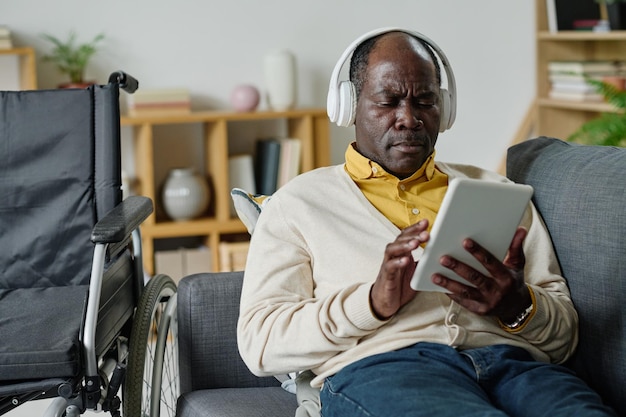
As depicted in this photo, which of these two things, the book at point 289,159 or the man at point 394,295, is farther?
the book at point 289,159

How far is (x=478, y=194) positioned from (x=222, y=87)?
247cm

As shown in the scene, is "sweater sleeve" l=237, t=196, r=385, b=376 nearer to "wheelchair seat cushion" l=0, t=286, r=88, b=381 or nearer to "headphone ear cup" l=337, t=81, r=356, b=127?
"headphone ear cup" l=337, t=81, r=356, b=127

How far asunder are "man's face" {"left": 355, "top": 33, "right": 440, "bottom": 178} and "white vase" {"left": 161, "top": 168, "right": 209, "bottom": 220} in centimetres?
190

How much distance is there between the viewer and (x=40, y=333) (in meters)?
1.86

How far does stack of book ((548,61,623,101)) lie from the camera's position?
151 inches

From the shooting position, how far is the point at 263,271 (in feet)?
5.41

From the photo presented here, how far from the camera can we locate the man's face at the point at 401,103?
1692mm

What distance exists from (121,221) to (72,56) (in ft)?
5.75

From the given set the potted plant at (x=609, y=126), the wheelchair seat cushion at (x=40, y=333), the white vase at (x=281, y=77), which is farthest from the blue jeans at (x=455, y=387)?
the white vase at (x=281, y=77)

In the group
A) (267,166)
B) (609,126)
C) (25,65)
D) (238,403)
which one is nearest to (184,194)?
(267,166)

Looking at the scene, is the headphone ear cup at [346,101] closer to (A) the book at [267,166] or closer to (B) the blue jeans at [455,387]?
(B) the blue jeans at [455,387]

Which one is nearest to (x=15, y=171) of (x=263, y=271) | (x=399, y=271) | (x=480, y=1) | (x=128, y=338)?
(x=128, y=338)

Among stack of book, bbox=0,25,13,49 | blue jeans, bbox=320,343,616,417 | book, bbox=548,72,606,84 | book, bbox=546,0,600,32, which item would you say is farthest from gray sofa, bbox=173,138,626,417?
book, bbox=546,0,600,32

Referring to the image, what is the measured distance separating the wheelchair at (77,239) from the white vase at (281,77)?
52.0 inches
